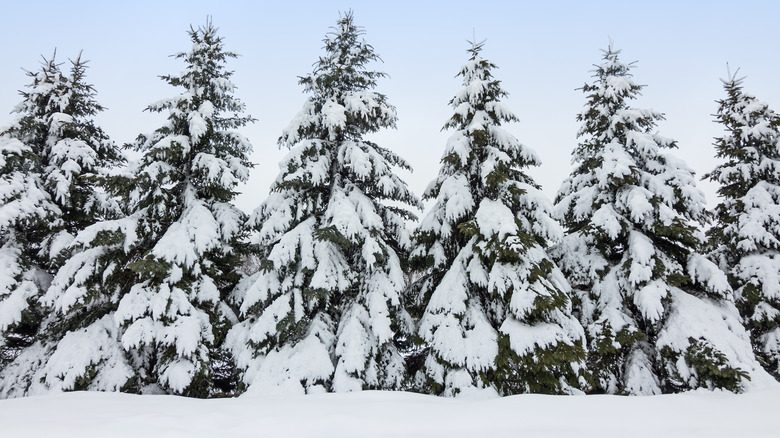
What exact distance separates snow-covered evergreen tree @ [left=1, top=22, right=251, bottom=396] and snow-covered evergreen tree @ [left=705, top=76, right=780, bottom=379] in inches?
680

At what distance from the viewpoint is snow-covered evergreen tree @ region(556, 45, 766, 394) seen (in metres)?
A: 9.51

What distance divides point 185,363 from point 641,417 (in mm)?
10149

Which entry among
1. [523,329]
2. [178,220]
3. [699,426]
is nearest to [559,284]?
[523,329]

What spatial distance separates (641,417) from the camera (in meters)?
5.12

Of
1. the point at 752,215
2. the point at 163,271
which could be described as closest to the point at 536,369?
the point at 163,271

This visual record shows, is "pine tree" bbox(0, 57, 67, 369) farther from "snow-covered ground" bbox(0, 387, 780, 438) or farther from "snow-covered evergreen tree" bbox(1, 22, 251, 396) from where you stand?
"snow-covered ground" bbox(0, 387, 780, 438)

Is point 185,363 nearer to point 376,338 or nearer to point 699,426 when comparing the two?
point 376,338

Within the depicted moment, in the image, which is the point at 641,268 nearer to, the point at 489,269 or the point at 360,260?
the point at 489,269

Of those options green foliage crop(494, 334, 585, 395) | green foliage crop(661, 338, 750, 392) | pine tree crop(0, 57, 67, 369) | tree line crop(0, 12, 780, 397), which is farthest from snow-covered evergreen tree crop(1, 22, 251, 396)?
green foliage crop(661, 338, 750, 392)

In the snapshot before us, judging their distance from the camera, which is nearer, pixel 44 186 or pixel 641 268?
pixel 641 268

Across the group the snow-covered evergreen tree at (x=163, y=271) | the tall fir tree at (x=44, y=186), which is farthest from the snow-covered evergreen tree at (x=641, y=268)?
the tall fir tree at (x=44, y=186)

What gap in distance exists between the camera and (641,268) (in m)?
10.1

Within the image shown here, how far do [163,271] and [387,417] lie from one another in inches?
307

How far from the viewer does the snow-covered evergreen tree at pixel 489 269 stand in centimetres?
871
